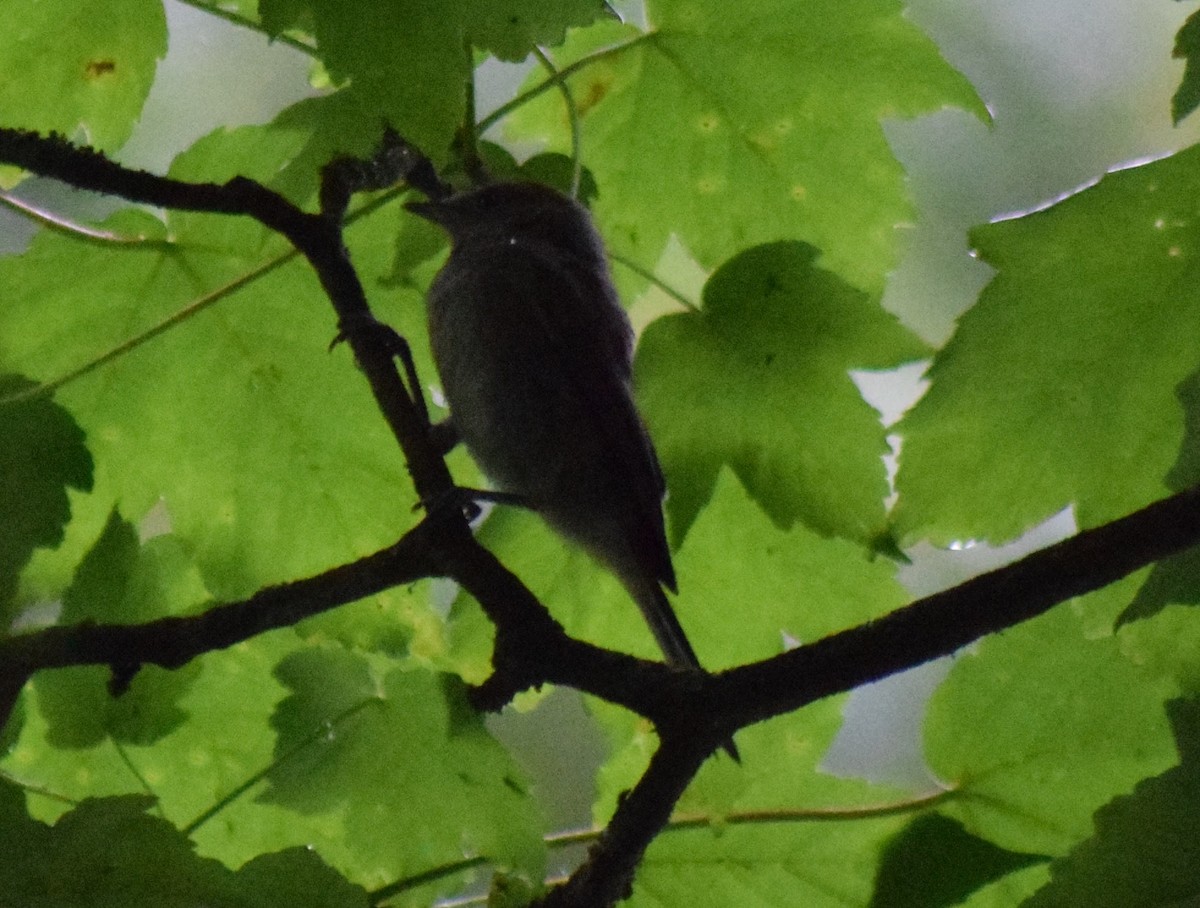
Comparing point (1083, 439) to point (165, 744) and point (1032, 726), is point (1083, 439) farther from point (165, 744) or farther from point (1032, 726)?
point (165, 744)

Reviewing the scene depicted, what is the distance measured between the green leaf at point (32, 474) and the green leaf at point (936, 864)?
62 cm

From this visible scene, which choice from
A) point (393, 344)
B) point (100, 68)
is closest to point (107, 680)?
point (393, 344)

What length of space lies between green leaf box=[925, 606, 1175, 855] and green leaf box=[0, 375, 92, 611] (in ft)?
2.14

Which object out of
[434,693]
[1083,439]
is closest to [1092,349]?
[1083,439]

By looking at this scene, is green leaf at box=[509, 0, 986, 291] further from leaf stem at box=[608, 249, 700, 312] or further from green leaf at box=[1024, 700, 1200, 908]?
green leaf at box=[1024, 700, 1200, 908]

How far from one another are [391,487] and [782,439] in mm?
325

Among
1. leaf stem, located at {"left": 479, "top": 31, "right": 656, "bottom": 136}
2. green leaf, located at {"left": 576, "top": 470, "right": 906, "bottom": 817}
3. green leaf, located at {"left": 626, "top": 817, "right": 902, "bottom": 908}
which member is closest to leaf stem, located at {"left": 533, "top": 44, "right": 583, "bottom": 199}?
leaf stem, located at {"left": 479, "top": 31, "right": 656, "bottom": 136}

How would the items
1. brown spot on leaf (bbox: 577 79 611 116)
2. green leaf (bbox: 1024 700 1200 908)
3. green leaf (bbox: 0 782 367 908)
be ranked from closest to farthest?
green leaf (bbox: 1024 700 1200 908) < green leaf (bbox: 0 782 367 908) < brown spot on leaf (bbox: 577 79 611 116)

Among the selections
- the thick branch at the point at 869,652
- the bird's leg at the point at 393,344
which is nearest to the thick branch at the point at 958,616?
the thick branch at the point at 869,652

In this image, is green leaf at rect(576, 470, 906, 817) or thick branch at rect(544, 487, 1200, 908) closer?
thick branch at rect(544, 487, 1200, 908)

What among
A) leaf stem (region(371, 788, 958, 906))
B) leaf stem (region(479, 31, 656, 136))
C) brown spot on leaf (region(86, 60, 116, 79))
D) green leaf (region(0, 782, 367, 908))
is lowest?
green leaf (region(0, 782, 367, 908))

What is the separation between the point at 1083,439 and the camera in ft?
2.84

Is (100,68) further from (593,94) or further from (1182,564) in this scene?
(1182,564)

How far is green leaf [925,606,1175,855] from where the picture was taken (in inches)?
38.4
